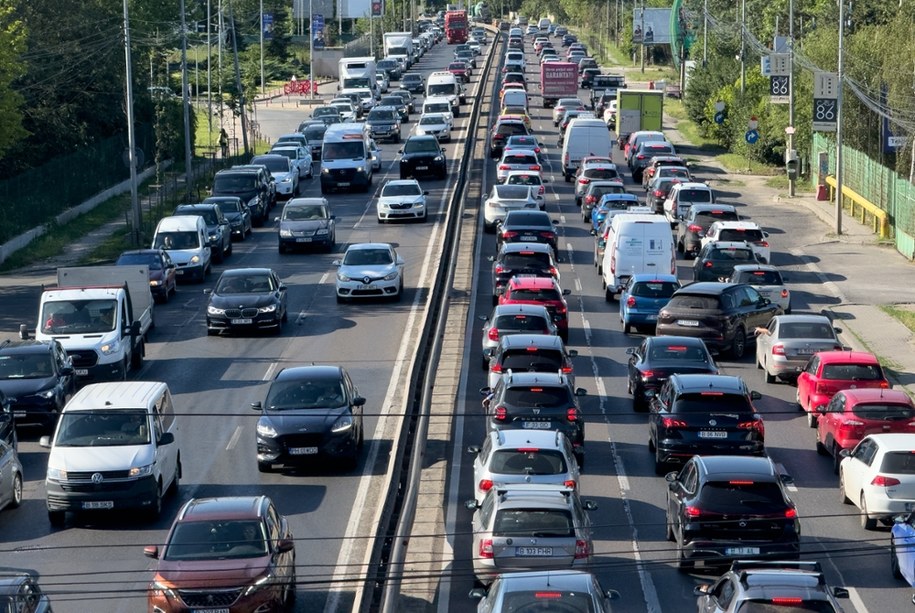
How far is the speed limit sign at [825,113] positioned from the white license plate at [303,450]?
112 ft

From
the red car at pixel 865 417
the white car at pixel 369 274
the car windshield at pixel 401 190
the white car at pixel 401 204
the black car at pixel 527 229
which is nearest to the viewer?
the red car at pixel 865 417

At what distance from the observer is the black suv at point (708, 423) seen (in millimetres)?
25000

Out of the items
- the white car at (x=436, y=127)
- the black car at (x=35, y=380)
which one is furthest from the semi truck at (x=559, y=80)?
the black car at (x=35, y=380)

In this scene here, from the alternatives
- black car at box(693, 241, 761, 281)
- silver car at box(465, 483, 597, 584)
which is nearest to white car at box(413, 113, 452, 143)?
black car at box(693, 241, 761, 281)

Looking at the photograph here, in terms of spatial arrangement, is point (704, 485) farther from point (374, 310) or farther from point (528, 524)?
point (374, 310)

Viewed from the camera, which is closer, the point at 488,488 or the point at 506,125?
the point at 488,488

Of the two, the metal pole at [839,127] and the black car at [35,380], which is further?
the metal pole at [839,127]

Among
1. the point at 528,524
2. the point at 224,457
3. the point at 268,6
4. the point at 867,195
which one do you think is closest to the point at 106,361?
the point at 224,457

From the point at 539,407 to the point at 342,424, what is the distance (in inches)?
124

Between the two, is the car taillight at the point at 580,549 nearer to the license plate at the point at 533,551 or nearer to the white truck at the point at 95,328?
Result: the license plate at the point at 533,551

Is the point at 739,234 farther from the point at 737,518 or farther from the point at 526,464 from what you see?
the point at 737,518

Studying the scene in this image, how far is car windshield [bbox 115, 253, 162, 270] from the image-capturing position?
41.8 metres

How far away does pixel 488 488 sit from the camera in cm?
2156

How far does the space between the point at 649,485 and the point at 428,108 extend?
61.5m
